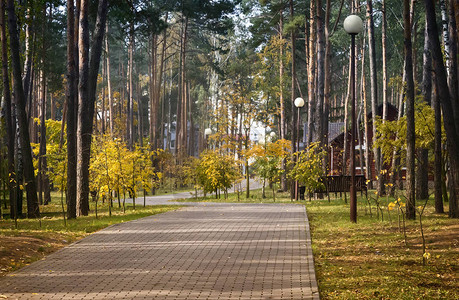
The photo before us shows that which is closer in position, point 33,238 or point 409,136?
point 33,238

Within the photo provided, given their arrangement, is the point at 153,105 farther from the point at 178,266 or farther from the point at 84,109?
the point at 178,266

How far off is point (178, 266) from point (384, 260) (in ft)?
10.8

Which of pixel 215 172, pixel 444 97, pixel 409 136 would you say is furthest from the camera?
pixel 215 172

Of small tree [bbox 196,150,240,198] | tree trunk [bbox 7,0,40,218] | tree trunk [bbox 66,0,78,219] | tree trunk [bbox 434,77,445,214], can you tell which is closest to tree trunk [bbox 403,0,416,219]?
tree trunk [bbox 434,77,445,214]

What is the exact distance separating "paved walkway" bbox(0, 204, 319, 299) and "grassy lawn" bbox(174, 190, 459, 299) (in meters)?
0.36

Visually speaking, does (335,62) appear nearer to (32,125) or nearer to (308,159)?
(32,125)

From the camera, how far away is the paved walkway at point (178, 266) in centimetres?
705

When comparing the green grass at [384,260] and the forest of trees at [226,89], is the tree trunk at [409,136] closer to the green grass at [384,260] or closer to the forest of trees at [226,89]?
the forest of trees at [226,89]

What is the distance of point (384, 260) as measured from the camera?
9234mm

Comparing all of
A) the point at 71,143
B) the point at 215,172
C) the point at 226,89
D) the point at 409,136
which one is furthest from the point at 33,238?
the point at 226,89

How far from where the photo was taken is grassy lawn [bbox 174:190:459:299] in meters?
7.13

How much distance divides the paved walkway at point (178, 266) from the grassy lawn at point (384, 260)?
362 mm

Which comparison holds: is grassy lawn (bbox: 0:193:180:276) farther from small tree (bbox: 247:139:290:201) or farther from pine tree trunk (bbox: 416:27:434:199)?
small tree (bbox: 247:139:290:201)

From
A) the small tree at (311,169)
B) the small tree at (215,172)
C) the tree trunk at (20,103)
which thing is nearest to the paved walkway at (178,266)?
the tree trunk at (20,103)
